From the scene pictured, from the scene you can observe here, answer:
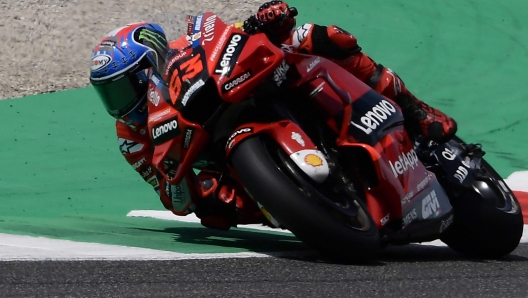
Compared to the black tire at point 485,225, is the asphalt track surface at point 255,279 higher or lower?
higher

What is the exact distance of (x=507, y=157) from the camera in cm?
820

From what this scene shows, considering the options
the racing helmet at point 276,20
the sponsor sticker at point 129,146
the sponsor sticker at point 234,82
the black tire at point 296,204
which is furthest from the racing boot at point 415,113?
the sponsor sticker at point 129,146

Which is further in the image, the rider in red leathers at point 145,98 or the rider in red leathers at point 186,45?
the rider in red leathers at point 145,98

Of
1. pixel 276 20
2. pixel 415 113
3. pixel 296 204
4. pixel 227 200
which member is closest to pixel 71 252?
pixel 227 200

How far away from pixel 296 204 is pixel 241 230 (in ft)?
7.44

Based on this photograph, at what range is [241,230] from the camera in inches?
235

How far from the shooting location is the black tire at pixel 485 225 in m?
4.77

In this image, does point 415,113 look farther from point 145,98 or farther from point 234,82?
point 145,98

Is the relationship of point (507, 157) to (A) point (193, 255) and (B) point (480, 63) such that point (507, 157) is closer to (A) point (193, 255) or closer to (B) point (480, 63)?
(B) point (480, 63)

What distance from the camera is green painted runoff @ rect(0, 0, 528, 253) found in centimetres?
562

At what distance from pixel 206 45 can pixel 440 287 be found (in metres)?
1.51

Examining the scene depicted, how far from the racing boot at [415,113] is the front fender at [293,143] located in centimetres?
91

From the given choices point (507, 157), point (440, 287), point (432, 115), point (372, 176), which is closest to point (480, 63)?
point (507, 157)

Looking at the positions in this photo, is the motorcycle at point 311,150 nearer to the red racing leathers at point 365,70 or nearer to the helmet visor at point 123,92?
the red racing leathers at point 365,70
